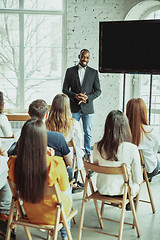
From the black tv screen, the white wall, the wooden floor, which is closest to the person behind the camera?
the wooden floor

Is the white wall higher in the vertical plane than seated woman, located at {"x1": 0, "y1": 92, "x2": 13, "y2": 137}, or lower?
higher

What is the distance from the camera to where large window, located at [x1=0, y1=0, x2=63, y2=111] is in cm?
592

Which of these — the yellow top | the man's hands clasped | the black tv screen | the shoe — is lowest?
the shoe

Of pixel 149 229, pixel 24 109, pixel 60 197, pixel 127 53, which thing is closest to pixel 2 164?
pixel 60 197

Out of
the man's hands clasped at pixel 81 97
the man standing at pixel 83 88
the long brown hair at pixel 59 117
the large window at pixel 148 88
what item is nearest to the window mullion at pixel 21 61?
the man standing at pixel 83 88

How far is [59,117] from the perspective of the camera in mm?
3188

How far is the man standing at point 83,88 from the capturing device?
4.96 meters

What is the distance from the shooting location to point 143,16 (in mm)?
5918

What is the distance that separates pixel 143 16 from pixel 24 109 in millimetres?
2703

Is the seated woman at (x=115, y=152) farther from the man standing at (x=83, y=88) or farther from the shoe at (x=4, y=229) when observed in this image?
the man standing at (x=83, y=88)

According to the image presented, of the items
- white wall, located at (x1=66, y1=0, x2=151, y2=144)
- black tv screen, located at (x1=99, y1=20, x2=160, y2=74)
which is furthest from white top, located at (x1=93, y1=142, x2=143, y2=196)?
white wall, located at (x1=66, y1=0, x2=151, y2=144)

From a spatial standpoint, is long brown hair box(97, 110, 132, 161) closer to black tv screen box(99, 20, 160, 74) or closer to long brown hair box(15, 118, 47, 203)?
long brown hair box(15, 118, 47, 203)

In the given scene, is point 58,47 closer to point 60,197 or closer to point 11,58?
point 11,58

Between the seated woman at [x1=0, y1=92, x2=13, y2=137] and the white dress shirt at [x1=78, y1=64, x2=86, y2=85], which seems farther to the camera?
the white dress shirt at [x1=78, y1=64, x2=86, y2=85]
